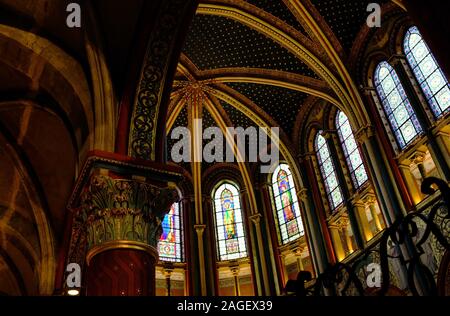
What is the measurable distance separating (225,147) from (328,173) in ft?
12.6

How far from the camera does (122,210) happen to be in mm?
5895

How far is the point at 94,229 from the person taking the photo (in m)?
5.89

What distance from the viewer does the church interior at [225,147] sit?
19.8 ft

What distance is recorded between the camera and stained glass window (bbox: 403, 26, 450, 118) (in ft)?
33.5

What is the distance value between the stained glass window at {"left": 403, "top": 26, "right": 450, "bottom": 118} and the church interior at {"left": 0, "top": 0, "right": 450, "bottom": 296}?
0.13ft

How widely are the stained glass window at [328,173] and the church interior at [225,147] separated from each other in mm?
51

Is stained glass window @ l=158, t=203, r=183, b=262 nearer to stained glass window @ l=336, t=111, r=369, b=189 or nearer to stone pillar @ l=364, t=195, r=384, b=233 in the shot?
stained glass window @ l=336, t=111, r=369, b=189

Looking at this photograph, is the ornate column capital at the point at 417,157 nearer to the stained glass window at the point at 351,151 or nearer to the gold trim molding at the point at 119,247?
the stained glass window at the point at 351,151

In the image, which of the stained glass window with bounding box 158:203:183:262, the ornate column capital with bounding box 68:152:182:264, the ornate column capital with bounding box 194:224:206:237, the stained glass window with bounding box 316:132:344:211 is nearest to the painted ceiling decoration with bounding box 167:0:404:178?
the stained glass window with bounding box 316:132:344:211

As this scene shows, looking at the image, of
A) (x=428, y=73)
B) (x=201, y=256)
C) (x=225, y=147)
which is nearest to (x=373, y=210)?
(x=428, y=73)
